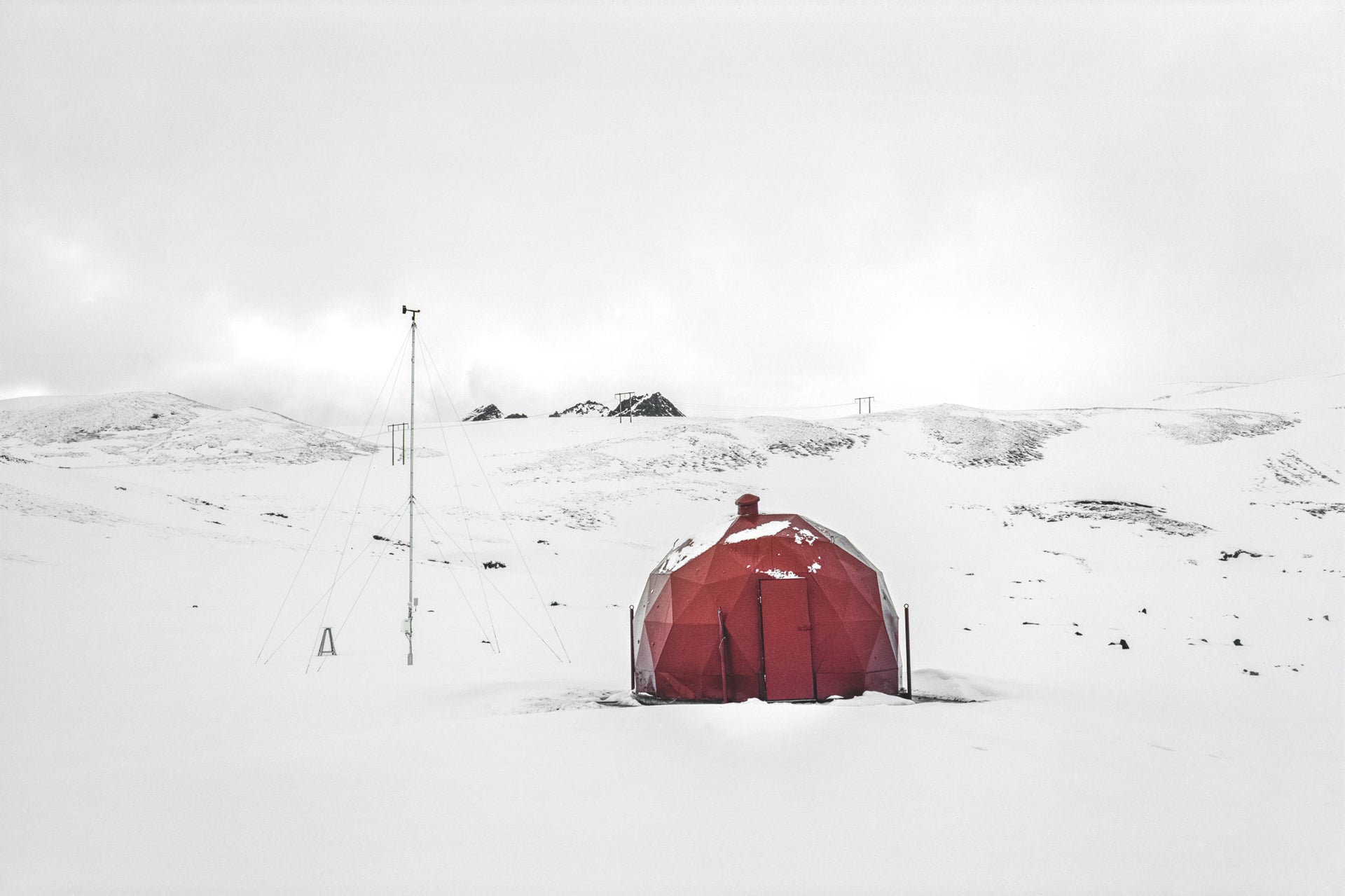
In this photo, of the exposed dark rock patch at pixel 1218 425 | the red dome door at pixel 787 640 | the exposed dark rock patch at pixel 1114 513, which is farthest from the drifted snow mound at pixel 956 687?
the exposed dark rock patch at pixel 1218 425

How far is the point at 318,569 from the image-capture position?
2014cm

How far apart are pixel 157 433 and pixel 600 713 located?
49.8m

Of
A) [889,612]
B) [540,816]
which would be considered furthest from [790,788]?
[889,612]

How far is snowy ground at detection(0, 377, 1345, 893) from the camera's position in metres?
4.97

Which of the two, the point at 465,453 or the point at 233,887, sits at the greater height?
the point at 465,453

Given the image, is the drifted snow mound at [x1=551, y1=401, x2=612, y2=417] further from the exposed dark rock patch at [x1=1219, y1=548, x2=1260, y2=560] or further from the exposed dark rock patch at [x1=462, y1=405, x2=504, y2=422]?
the exposed dark rock patch at [x1=1219, y1=548, x2=1260, y2=560]

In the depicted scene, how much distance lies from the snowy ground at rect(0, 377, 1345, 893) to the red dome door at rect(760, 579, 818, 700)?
1.07 metres

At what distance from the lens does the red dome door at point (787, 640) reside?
30.0 ft

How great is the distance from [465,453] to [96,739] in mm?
40270

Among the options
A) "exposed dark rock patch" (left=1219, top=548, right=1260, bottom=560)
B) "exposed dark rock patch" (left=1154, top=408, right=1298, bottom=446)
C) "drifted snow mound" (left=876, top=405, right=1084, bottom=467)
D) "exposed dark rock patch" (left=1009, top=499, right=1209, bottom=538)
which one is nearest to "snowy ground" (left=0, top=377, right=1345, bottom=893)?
"exposed dark rock patch" (left=1009, top=499, right=1209, bottom=538)

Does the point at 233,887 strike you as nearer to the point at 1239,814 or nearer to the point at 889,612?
the point at 1239,814

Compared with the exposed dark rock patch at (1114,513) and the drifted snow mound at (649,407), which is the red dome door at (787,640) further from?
the drifted snow mound at (649,407)

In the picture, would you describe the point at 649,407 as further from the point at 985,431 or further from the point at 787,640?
the point at 787,640

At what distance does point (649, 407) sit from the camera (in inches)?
2729
